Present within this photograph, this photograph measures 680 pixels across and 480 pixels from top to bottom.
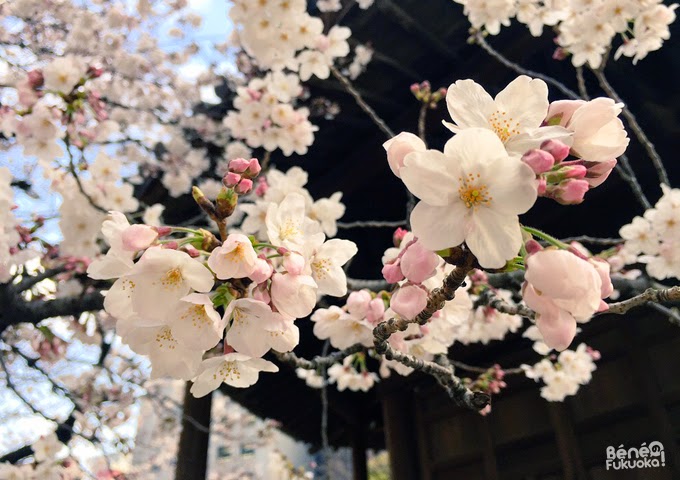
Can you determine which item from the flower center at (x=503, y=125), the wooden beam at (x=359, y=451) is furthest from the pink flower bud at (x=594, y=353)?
the wooden beam at (x=359, y=451)

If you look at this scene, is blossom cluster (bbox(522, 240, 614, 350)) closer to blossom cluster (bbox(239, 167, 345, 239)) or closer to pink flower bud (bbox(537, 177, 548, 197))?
pink flower bud (bbox(537, 177, 548, 197))

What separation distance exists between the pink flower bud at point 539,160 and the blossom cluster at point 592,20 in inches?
85.0

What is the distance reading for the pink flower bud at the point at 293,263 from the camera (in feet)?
3.22

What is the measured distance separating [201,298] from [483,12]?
2432mm

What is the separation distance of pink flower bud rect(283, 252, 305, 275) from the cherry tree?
1 centimetres

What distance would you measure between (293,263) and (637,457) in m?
2.65

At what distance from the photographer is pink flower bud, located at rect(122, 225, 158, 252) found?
97cm

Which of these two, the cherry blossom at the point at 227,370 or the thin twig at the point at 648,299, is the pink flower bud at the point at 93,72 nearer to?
the cherry blossom at the point at 227,370

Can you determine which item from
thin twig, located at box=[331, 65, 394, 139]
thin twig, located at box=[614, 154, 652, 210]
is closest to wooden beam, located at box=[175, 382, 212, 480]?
thin twig, located at box=[331, 65, 394, 139]

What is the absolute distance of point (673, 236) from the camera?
2.22 meters

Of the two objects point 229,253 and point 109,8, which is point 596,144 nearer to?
point 229,253

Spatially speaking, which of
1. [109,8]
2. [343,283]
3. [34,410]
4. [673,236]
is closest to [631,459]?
[673,236]

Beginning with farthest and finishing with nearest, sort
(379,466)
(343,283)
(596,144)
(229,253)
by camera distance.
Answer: (379,466) → (343,283) → (229,253) → (596,144)

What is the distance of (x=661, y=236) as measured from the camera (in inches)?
89.2
